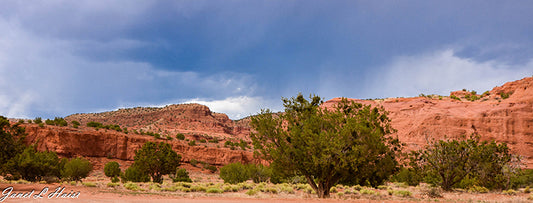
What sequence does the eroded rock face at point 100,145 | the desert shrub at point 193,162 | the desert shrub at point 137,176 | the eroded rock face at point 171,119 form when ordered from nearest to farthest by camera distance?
the desert shrub at point 137,176
the eroded rock face at point 100,145
the desert shrub at point 193,162
the eroded rock face at point 171,119

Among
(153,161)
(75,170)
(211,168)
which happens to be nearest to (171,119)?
Answer: (211,168)

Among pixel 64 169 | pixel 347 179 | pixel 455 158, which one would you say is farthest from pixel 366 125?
pixel 64 169

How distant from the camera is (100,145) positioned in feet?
195

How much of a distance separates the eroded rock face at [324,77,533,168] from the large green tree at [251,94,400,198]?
131ft

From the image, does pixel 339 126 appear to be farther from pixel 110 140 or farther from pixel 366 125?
pixel 110 140

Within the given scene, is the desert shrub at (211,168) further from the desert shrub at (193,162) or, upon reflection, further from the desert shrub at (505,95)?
the desert shrub at (505,95)

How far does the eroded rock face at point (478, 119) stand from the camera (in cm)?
5597

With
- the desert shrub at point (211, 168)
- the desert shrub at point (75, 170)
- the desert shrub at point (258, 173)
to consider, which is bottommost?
the desert shrub at point (211, 168)

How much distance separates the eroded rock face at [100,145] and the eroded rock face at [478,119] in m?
36.3

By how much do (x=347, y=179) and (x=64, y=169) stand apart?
31757mm

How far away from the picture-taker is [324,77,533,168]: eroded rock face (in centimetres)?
5597

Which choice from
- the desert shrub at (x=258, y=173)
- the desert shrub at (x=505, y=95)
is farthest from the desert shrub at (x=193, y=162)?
the desert shrub at (x=505, y=95)

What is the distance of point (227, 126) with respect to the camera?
132125 millimetres

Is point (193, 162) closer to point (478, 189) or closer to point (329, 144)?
point (478, 189)
